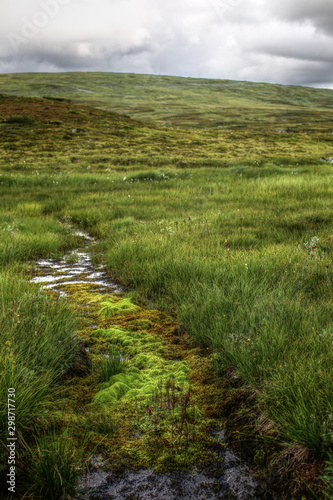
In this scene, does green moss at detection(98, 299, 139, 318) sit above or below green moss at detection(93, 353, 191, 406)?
above

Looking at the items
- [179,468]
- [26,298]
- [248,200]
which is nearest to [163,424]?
[179,468]

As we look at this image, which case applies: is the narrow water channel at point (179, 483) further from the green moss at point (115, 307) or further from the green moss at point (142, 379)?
the green moss at point (115, 307)

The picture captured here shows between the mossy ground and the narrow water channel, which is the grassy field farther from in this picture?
the narrow water channel

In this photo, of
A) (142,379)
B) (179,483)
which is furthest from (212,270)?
(179,483)

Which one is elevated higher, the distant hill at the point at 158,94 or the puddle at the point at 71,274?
the distant hill at the point at 158,94

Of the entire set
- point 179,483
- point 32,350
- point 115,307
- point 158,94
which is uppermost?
point 158,94

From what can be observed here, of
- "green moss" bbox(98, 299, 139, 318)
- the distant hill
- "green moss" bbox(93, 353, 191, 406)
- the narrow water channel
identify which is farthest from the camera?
the distant hill

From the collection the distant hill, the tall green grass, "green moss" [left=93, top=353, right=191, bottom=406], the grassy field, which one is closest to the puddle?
the grassy field

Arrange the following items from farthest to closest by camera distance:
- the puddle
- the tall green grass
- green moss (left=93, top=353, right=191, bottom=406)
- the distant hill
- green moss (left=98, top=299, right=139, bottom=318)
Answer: the distant hill < the puddle < green moss (left=98, top=299, right=139, bottom=318) < green moss (left=93, top=353, right=191, bottom=406) < the tall green grass

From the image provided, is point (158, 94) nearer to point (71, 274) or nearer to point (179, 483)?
point (71, 274)

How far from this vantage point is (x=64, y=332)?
2682 millimetres

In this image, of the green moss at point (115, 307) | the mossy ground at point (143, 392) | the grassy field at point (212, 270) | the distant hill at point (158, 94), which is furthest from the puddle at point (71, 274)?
the distant hill at point (158, 94)

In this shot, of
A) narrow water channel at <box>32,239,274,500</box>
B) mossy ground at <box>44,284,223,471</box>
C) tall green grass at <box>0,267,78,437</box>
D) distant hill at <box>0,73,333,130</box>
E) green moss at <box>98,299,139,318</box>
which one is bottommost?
narrow water channel at <box>32,239,274,500</box>

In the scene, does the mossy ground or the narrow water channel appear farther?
the mossy ground
